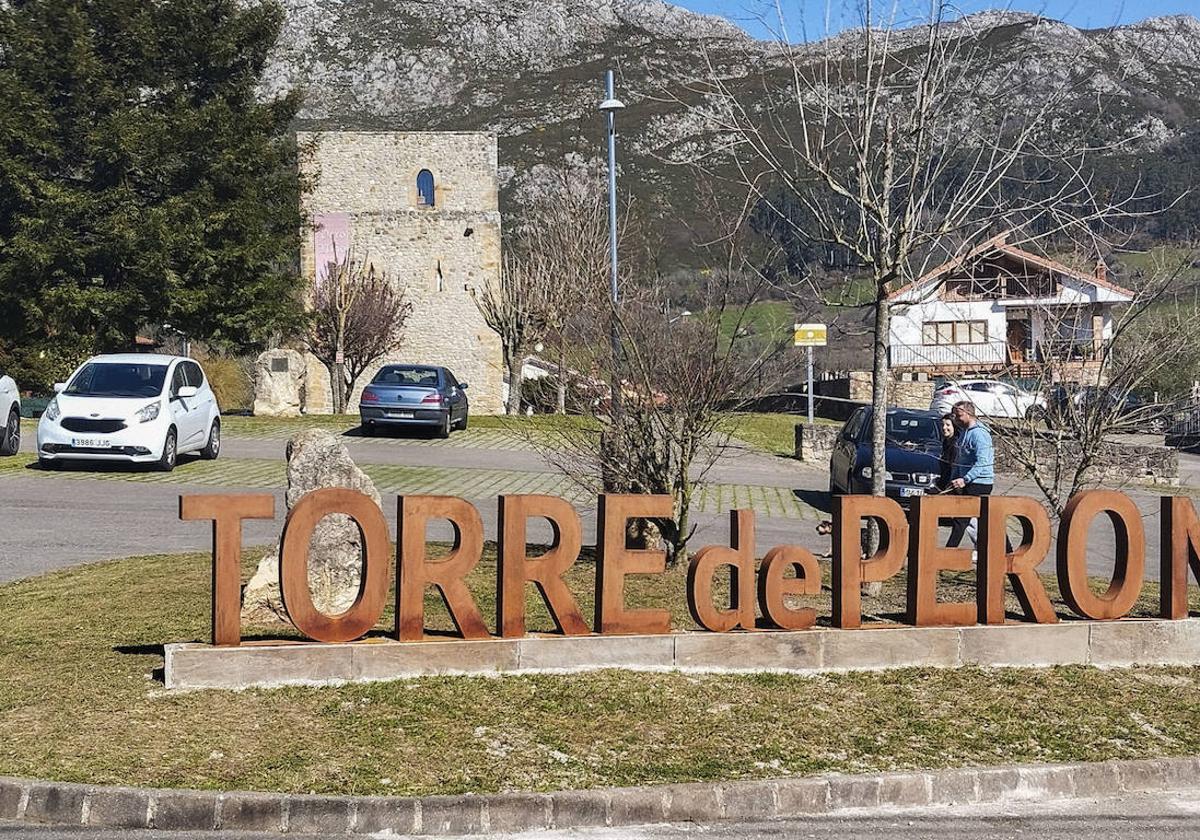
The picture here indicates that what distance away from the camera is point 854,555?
353 inches

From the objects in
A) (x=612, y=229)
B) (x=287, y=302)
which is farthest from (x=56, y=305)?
(x=612, y=229)

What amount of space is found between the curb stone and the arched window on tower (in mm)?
45914

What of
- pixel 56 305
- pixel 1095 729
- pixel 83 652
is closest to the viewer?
pixel 1095 729

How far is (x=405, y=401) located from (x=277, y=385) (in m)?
8.98

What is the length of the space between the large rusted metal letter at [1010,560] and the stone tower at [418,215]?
41625mm

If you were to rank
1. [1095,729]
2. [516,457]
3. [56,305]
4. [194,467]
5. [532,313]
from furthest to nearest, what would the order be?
[532,313] → [56,305] → [516,457] → [194,467] → [1095,729]

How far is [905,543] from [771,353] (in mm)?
2741

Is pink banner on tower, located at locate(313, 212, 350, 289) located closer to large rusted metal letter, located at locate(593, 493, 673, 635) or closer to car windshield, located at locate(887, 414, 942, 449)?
car windshield, located at locate(887, 414, 942, 449)

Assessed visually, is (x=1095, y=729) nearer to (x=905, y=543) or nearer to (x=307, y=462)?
(x=905, y=543)

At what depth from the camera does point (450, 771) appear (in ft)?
21.3

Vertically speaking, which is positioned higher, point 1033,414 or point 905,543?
point 1033,414

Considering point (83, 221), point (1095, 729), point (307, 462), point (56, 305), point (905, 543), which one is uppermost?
point (83, 221)

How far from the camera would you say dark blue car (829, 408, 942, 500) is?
17.7 metres

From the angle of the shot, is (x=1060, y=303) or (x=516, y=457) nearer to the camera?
(x=1060, y=303)
